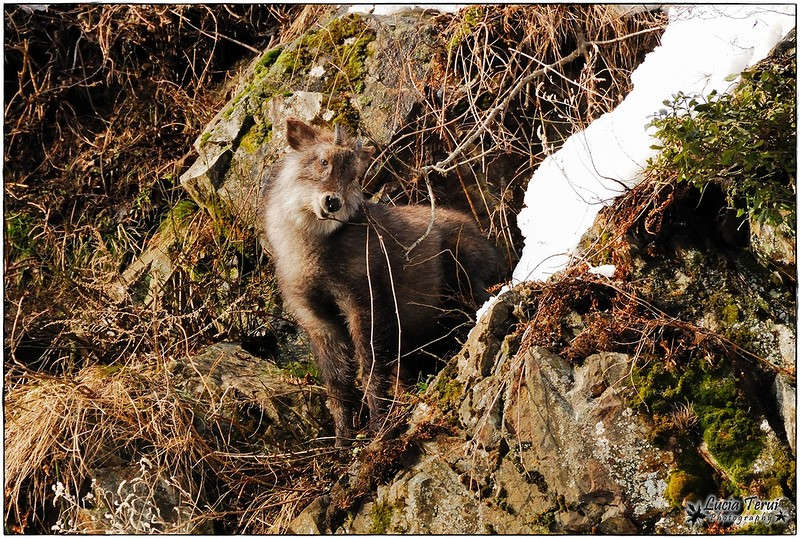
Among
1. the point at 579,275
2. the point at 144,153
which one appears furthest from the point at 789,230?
the point at 144,153

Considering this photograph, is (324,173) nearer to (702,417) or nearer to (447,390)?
(447,390)

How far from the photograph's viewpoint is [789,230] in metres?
3.83

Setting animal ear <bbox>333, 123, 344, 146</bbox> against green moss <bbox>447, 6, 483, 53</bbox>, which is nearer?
animal ear <bbox>333, 123, 344, 146</bbox>

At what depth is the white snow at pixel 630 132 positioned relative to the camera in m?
4.45

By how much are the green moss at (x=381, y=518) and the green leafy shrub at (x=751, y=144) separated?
2131 millimetres

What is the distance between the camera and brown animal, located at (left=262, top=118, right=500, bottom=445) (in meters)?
4.91

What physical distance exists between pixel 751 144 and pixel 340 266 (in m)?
2.43

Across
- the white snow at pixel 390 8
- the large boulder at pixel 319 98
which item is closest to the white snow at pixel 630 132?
the large boulder at pixel 319 98

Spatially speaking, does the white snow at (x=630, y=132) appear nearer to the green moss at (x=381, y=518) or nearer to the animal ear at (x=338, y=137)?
the animal ear at (x=338, y=137)

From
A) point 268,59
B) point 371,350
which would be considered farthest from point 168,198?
point 371,350

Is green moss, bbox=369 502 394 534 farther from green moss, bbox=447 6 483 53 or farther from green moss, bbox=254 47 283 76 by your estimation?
green moss, bbox=254 47 283 76

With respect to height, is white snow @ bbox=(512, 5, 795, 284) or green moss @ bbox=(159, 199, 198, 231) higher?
white snow @ bbox=(512, 5, 795, 284)

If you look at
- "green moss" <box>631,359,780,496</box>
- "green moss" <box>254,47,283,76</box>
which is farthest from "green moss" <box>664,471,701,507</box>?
"green moss" <box>254,47,283,76</box>

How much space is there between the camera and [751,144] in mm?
3727
